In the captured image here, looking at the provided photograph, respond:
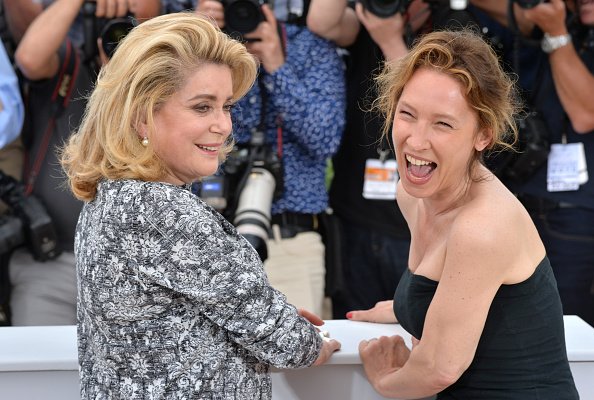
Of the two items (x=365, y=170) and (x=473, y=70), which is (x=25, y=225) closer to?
(x=365, y=170)

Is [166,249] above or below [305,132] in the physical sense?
above

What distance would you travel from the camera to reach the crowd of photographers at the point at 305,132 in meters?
3.10

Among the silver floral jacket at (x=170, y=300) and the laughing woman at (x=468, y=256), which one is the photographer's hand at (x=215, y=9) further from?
the silver floral jacket at (x=170, y=300)

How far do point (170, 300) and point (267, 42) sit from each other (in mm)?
1671

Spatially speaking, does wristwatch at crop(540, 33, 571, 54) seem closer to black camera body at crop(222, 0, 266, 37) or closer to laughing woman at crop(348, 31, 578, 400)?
black camera body at crop(222, 0, 266, 37)

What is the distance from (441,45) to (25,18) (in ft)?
7.26

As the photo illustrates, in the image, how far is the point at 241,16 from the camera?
121 inches

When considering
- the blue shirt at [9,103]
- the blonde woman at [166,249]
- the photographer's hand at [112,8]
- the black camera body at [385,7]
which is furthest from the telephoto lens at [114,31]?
the blonde woman at [166,249]

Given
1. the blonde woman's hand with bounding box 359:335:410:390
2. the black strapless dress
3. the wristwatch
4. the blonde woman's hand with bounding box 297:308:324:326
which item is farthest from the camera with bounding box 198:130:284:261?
the black strapless dress

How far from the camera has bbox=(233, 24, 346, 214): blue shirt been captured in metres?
3.12

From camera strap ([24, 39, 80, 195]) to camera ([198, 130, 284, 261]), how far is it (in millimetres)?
677

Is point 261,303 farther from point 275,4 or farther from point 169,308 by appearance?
point 275,4

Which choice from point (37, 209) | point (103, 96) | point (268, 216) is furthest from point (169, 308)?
point (37, 209)

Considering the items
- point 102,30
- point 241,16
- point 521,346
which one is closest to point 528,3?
point 241,16
